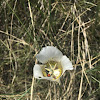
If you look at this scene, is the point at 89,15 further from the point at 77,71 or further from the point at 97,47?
the point at 77,71

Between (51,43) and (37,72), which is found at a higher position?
(51,43)

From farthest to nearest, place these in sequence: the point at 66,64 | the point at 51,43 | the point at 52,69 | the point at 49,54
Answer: the point at 51,43, the point at 52,69, the point at 49,54, the point at 66,64

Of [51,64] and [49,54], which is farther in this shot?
[51,64]

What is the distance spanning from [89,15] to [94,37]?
0.28 meters

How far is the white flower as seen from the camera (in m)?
1.54

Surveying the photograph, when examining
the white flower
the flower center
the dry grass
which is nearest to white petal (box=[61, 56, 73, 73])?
the white flower

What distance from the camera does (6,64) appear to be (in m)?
2.24

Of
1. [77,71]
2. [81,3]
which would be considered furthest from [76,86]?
[81,3]

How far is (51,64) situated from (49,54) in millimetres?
178

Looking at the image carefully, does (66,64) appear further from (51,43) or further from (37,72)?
(51,43)

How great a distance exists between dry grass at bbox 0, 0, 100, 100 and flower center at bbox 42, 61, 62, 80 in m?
0.19

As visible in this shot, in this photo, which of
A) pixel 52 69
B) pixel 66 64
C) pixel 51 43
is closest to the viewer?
pixel 66 64

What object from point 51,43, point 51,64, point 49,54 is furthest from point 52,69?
point 51,43

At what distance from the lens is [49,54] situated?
165 cm
